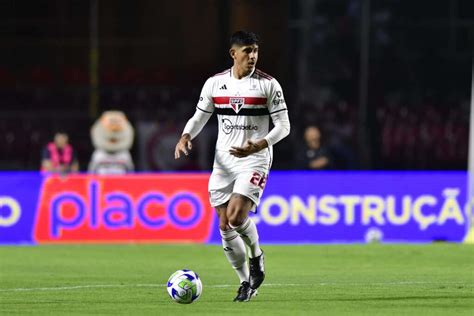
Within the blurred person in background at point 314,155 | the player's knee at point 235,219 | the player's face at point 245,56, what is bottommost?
the blurred person in background at point 314,155

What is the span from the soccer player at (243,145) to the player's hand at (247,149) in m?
0.12

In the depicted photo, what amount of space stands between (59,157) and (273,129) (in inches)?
433

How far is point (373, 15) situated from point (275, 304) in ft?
46.6

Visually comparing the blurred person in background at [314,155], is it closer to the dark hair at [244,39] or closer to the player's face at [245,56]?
the player's face at [245,56]

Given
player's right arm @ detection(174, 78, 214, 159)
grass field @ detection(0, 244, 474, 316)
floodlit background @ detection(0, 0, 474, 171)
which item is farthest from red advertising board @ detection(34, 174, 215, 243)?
player's right arm @ detection(174, 78, 214, 159)

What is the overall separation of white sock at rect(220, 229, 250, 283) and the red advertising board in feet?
26.2

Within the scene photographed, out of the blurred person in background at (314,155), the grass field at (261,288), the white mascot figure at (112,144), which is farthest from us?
the white mascot figure at (112,144)

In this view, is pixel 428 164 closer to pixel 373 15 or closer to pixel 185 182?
pixel 373 15

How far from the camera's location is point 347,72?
85.5ft

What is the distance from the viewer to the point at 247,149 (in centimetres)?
1239

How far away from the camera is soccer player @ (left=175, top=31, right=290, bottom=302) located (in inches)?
497

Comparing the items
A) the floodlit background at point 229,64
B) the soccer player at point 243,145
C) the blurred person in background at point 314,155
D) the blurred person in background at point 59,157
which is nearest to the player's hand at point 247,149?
the soccer player at point 243,145

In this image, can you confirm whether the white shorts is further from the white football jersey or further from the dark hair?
the dark hair

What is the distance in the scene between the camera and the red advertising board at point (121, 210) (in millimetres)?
20688
